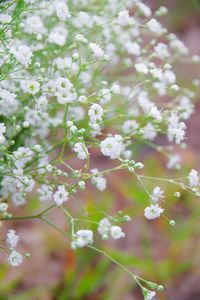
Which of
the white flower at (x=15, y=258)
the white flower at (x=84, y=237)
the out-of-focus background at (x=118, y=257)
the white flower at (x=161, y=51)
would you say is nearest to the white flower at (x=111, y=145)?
the white flower at (x=84, y=237)

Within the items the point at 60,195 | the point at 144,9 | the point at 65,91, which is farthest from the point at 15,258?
the point at 144,9

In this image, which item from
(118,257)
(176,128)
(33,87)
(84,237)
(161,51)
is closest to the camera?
(84,237)

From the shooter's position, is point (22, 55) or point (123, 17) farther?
point (123, 17)

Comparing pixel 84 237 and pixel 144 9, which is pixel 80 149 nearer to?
pixel 84 237

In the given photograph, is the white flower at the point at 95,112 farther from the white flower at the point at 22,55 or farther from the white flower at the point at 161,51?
the white flower at the point at 161,51

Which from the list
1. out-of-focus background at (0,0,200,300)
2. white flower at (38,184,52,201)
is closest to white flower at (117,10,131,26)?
white flower at (38,184,52,201)

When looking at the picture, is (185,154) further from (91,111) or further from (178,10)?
(91,111)
